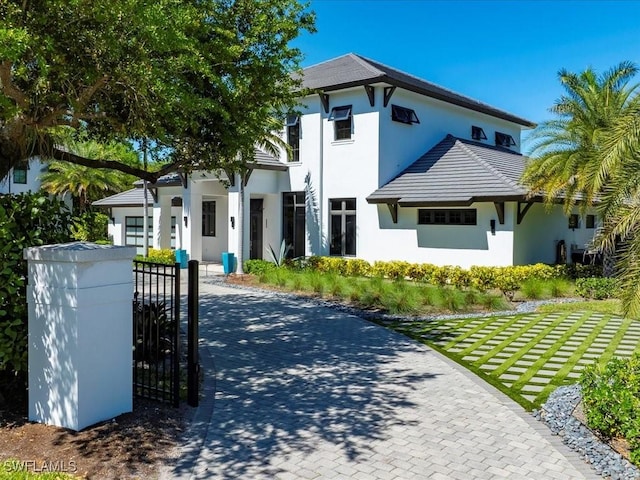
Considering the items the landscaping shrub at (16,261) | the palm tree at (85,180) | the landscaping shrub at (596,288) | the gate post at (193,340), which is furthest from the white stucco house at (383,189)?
the palm tree at (85,180)

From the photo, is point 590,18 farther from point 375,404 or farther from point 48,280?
point 48,280

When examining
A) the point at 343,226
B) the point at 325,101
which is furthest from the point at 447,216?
the point at 325,101

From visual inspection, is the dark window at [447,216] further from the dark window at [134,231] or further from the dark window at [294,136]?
the dark window at [134,231]

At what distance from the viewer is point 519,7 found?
17.6 meters

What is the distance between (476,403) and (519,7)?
49.9 feet

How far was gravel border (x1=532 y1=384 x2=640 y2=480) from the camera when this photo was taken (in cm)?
500

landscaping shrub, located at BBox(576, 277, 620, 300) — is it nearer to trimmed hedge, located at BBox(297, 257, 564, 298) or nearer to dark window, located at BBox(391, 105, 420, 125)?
trimmed hedge, located at BBox(297, 257, 564, 298)

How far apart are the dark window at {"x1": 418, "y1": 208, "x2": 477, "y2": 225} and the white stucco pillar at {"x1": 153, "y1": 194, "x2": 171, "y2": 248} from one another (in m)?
13.2

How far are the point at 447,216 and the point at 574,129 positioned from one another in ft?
16.4

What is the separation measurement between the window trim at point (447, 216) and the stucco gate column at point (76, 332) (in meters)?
14.7

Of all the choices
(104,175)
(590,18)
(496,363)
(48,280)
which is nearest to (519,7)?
(590,18)

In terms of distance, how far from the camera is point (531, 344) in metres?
10.3

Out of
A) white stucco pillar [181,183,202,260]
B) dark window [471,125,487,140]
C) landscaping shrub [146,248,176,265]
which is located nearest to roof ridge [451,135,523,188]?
dark window [471,125,487,140]

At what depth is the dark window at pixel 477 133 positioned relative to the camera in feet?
85.0
